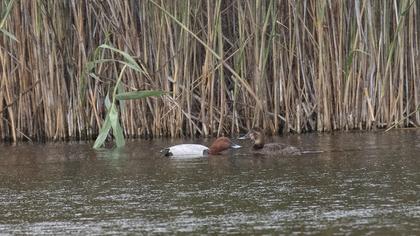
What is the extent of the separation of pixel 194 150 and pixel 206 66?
2.12 meters

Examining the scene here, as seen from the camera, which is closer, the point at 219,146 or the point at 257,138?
the point at 219,146

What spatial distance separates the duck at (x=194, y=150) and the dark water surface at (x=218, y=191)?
6.8 inches

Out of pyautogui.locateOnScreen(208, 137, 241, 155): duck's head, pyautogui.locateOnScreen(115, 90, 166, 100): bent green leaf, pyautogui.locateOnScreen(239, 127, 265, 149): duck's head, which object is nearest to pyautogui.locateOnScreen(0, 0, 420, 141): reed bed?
pyautogui.locateOnScreen(115, 90, 166, 100): bent green leaf

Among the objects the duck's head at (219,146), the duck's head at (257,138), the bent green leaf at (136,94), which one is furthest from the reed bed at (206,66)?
the duck's head at (219,146)

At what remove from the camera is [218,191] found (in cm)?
769

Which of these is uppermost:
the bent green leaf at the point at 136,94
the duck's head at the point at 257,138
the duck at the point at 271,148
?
the bent green leaf at the point at 136,94

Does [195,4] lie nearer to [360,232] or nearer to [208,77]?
[208,77]

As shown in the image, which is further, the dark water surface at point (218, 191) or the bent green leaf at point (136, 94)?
the bent green leaf at point (136, 94)

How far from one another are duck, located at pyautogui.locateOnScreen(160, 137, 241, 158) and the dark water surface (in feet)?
0.57

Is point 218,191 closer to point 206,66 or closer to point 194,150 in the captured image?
point 194,150

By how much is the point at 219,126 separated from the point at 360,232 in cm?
691

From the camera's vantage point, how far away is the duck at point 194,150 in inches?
413

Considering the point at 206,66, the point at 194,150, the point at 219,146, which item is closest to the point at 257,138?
the point at 219,146

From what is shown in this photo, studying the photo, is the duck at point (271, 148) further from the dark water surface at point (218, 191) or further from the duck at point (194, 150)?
the duck at point (194, 150)
